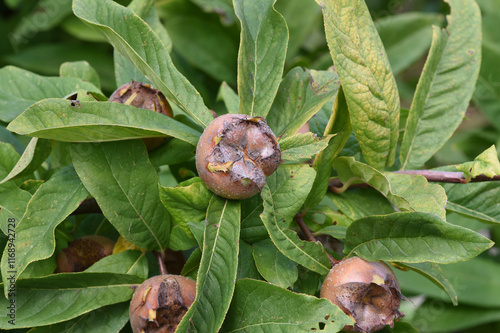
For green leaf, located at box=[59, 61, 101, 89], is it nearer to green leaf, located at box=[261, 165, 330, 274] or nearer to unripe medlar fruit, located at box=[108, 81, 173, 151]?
unripe medlar fruit, located at box=[108, 81, 173, 151]

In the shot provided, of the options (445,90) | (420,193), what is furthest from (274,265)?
(445,90)

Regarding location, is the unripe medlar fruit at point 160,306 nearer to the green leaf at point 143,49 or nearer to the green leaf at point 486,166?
the green leaf at point 143,49

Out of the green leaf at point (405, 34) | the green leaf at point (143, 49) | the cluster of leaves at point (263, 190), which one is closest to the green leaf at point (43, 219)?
the cluster of leaves at point (263, 190)

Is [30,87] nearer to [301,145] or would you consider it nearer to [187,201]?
[187,201]

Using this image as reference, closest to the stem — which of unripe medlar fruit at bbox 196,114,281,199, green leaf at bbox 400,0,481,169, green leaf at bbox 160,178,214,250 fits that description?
green leaf at bbox 160,178,214,250

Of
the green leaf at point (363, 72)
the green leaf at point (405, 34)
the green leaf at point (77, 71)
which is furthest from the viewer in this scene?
the green leaf at point (405, 34)

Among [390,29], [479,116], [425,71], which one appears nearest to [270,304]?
[425,71]
